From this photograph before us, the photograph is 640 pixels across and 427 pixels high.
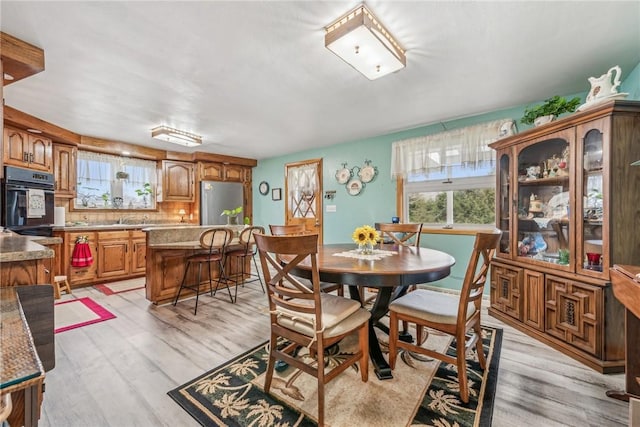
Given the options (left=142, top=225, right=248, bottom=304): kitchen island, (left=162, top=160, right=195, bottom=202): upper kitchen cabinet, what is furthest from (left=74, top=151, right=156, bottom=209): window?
(left=142, top=225, right=248, bottom=304): kitchen island

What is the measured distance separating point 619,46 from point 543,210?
1291mm

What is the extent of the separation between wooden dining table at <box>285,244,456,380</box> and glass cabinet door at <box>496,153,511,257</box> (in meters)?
1.06

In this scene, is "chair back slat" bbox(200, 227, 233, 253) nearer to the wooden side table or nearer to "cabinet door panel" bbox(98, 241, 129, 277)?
"cabinet door panel" bbox(98, 241, 129, 277)

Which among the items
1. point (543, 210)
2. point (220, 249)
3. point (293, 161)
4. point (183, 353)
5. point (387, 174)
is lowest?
point (183, 353)

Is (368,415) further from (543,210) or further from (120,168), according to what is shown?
(120,168)

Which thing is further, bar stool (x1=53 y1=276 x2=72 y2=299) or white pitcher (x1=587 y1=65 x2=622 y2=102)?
bar stool (x1=53 y1=276 x2=72 y2=299)

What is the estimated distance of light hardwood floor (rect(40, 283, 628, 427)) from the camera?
1.47 metres

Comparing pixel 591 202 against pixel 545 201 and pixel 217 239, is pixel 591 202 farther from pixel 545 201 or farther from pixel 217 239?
pixel 217 239

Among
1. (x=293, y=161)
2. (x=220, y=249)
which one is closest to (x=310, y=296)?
(x=220, y=249)

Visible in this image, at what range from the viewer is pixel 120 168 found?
16.1 feet

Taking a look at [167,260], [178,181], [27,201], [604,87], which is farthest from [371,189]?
[27,201]

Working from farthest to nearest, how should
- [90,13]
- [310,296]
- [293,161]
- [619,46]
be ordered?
[293,161] → [619,46] → [90,13] → [310,296]

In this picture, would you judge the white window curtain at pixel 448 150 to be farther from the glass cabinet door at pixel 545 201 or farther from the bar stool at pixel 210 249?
the bar stool at pixel 210 249

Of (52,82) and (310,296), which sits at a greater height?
(52,82)
